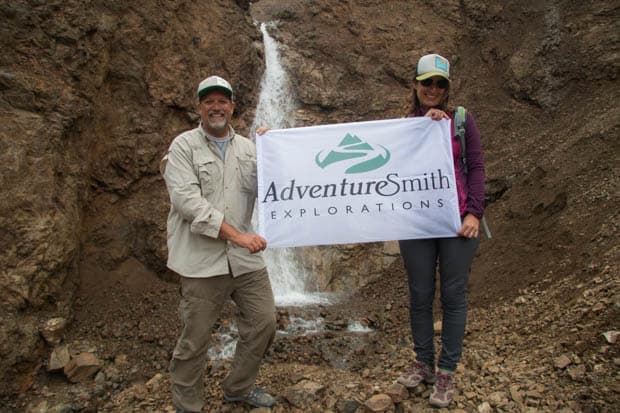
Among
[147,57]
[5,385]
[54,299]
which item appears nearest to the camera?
[5,385]

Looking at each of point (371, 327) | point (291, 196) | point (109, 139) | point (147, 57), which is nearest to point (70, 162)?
point (109, 139)

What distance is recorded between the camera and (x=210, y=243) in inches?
138

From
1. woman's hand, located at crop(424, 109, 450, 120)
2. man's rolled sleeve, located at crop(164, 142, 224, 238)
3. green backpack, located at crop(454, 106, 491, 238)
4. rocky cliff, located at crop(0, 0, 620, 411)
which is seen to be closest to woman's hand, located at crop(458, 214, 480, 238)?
green backpack, located at crop(454, 106, 491, 238)

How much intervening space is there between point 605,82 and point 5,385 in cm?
1027

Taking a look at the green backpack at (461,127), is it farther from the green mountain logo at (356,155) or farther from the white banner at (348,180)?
the green mountain logo at (356,155)

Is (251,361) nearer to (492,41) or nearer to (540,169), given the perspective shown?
(540,169)

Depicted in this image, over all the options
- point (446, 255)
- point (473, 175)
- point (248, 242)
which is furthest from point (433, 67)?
point (248, 242)

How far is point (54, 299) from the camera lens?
5879 mm

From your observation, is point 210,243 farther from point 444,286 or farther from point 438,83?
point 438,83

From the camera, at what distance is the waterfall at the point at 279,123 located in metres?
8.16

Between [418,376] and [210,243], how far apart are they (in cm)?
188

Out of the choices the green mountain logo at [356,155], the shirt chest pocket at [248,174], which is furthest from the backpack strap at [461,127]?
the shirt chest pocket at [248,174]

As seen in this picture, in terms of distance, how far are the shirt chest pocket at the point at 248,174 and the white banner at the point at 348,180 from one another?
2.8 inches

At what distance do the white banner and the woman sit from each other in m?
0.16
